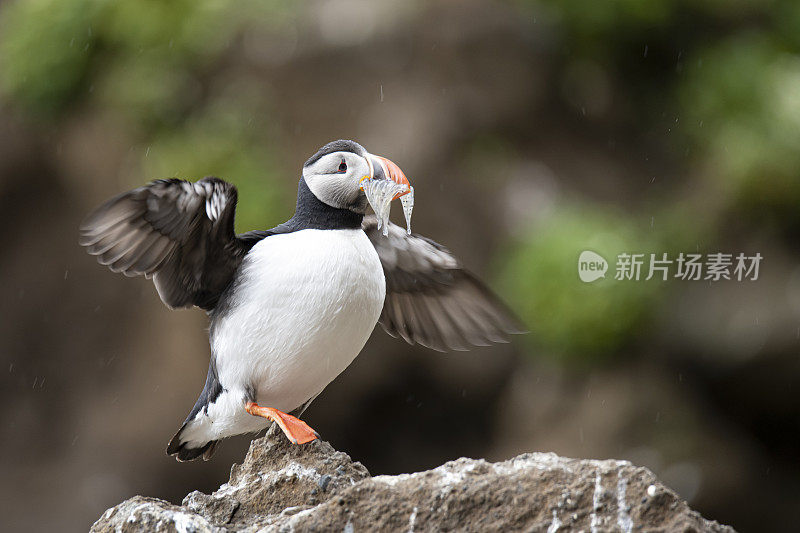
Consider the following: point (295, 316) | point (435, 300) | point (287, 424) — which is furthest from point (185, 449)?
point (435, 300)

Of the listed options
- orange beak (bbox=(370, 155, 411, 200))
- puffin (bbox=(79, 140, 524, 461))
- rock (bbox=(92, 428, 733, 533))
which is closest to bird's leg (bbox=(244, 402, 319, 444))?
puffin (bbox=(79, 140, 524, 461))

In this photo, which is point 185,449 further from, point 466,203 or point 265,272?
point 466,203

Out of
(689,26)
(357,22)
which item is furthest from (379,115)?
(689,26)

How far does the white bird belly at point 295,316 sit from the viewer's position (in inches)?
93.3

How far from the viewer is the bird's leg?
2.41m

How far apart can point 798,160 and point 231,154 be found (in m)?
3.00

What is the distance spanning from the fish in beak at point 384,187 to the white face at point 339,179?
0.02m

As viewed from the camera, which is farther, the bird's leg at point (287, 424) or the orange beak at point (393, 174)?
the bird's leg at point (287, 424)

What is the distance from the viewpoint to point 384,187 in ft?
7.58

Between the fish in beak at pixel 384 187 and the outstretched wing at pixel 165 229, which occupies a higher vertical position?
the fish in beak at pixel 384 187

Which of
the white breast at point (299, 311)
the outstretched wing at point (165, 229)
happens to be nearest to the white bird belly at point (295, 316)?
the white breast at point (299, 311)

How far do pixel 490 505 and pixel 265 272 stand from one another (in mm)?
840

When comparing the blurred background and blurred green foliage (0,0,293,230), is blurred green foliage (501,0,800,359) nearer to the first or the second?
the blurred background

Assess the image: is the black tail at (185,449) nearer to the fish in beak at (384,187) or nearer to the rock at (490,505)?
the rock at (490,505)
